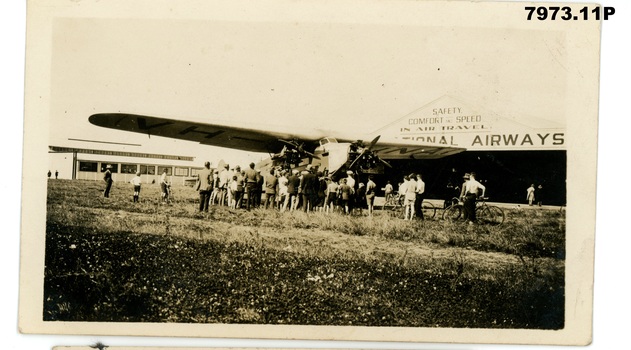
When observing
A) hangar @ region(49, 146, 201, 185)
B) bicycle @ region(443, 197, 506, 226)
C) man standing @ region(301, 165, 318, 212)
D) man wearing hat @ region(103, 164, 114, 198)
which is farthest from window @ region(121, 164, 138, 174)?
bicycle @ region(443, 197, 506, 226)

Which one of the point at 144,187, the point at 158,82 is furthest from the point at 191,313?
the point at 158,82

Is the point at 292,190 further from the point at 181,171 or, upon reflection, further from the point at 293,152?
the point at 181,171

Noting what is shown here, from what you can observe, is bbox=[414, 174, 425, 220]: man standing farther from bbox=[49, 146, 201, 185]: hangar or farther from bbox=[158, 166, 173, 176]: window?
bbox=[158, 166, 173, 176]: window

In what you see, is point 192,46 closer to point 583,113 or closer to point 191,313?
point 191,313

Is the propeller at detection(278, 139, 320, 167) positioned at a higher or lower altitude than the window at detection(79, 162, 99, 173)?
higher

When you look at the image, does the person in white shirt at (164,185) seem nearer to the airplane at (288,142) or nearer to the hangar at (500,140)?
the airplane at (288,142)

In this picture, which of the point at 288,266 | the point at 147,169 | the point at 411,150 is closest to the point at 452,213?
the point at 411,150

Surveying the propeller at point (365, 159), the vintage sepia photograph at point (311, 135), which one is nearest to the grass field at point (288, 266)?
the vintage sepia photograph at point (311, 135)
